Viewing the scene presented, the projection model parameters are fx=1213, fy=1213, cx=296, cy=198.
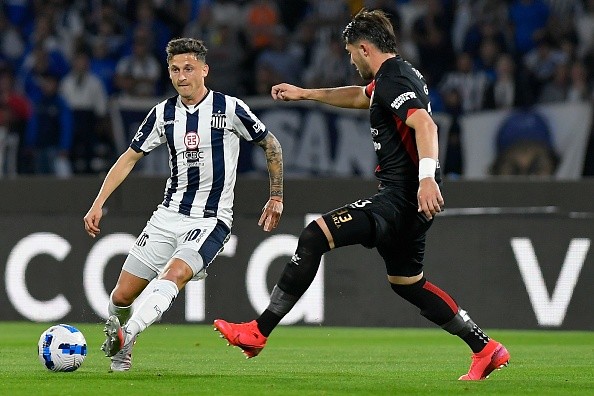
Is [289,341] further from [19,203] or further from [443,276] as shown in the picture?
[19,203]

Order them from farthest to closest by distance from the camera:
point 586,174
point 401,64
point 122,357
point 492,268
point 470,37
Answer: point 470,37 < point 586,174 < point 492,268 < point 122,357 < point 401,64

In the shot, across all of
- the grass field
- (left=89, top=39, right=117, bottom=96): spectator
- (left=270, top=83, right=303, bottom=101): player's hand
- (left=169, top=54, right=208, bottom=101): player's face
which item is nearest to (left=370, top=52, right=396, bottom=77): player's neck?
(left=270, top=83, right=303, bottom=101): player's hand

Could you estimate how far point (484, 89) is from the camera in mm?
14531

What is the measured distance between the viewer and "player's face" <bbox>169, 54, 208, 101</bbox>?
751 centimetres

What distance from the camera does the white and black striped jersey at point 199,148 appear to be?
761 cm

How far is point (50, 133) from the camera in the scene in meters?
14.9

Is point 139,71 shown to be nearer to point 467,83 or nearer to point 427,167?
point 467,83

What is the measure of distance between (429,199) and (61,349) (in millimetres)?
2420

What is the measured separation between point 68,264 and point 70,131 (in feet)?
10.6

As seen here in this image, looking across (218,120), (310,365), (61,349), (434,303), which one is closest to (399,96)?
(434,303)

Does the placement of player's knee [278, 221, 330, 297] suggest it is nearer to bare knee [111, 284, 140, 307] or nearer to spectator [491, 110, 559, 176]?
bare knee [111, 284, 140, 307]

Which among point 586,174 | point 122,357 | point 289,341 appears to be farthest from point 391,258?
point 586,174

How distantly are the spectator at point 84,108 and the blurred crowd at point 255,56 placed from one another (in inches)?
0.6

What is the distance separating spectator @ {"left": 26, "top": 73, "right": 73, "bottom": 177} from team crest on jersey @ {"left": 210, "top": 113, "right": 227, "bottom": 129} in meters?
7.22
